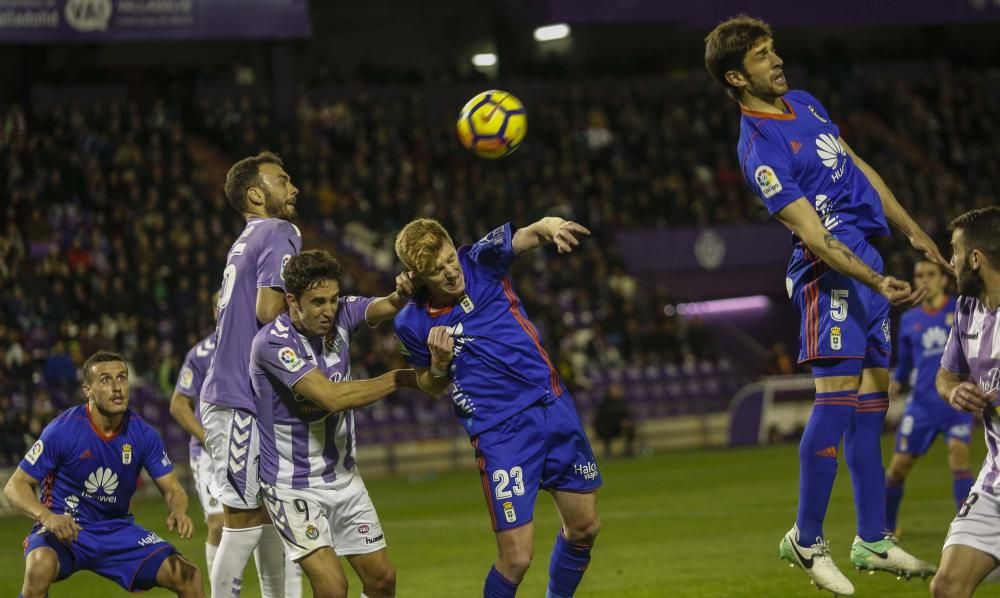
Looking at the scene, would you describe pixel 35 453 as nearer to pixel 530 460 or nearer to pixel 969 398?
pixel 530 460

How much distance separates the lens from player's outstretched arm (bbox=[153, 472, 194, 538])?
7559mm

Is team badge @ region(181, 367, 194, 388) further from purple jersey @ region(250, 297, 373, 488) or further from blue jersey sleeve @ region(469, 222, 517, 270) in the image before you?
blue jersey sleeve @ region(469, 222, 517, 270)

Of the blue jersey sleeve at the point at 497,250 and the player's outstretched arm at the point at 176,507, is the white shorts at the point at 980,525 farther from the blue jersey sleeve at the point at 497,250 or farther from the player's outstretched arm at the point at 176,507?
the player's outstretched arm at the point at 176,507

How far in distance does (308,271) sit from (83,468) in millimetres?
2100

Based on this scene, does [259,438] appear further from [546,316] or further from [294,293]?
[546,316]

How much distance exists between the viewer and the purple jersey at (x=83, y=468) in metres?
7.77

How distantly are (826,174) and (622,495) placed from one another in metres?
10.5

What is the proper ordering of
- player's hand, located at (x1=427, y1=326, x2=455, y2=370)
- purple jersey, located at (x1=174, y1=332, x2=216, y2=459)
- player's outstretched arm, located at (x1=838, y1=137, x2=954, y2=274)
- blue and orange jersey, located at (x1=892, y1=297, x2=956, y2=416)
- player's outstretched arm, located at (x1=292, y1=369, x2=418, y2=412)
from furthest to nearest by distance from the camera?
blue and orange jersey, located at (x1=892, y1=297, x2=956, y2=416)
purple jersey, located at (x1=174, y1=332, x2=216, y2=459)
player's outstretched arm, located at (x1=838, y1=137, x2=954, y2=274)
player's outstretched arm, located at (x1=292, y1=369, x2=418, y2=412)
player's hand, located at (x1=427, y1=326, x2=455, y2=370)

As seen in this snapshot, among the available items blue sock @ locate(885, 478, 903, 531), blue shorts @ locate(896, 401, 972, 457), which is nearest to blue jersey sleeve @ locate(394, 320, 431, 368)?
blue sock @ locate(885, 478, 903, 531)

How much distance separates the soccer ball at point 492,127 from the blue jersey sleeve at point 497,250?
3.27ft

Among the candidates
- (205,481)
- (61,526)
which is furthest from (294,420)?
(205,481)

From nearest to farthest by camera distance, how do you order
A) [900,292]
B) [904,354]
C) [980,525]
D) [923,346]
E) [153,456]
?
[980,525] < [900,292] < [153,456] < [923,346] < [904,354]

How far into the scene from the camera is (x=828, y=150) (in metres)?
6.96

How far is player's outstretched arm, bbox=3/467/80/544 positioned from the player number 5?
13.9ft
